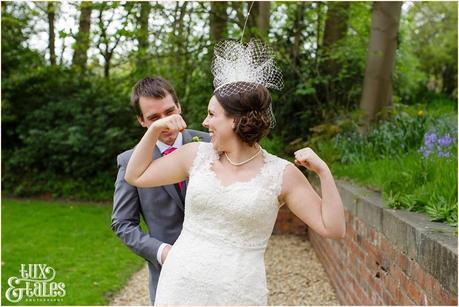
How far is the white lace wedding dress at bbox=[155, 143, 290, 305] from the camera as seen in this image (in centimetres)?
219

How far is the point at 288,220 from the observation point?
8469mm

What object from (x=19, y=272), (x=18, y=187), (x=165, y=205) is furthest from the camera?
(x=18, y=187)

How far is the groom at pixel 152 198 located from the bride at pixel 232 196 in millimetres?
373

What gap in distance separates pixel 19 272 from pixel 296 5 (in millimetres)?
5801

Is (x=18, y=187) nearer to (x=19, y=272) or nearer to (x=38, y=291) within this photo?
(x=19, y=272)

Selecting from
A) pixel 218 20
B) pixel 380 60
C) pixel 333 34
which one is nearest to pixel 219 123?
pixel 380 60

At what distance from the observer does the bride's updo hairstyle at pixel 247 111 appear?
7.12 feet

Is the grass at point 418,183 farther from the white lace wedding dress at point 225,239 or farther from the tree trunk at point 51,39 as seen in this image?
the tree trunk at point 51,39

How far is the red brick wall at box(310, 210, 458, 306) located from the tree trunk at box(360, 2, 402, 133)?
2.18 metres

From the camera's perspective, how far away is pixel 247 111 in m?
2.19

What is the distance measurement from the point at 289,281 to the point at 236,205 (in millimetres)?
4119

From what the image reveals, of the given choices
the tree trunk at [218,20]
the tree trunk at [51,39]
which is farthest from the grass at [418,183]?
the tree trunk at [51,39]

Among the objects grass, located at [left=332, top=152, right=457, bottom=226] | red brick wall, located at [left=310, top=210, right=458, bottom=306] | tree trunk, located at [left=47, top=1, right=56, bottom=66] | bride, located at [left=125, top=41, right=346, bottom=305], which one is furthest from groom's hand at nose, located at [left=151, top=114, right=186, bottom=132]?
tree trunk, located at [left=47, top=1, right=56, bottom=66]

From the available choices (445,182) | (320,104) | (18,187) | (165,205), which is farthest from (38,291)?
(18,187)
